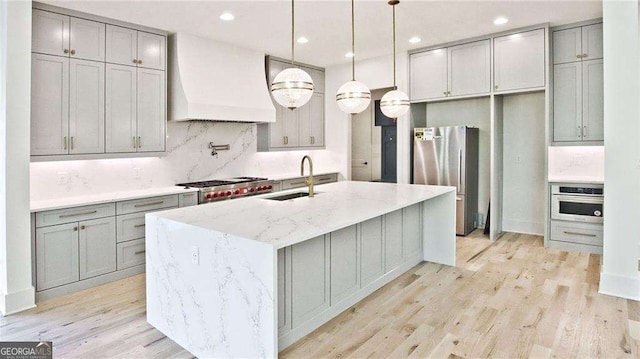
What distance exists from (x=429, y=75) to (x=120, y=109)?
3967 millimetres

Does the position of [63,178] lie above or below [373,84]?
below

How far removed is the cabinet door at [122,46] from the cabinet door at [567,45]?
15.7 ft

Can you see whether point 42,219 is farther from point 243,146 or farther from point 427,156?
point 427,156

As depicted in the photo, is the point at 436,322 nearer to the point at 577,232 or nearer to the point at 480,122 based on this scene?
the point at 577,232

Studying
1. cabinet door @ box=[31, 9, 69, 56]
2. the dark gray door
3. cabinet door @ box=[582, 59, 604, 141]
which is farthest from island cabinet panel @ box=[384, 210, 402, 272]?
the dark gray door

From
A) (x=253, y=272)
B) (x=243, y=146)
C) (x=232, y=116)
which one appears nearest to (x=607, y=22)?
(x=253, y=272)

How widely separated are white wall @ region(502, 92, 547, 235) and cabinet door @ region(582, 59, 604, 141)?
75cm

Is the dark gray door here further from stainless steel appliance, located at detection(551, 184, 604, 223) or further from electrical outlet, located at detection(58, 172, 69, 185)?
electrical outlet, located at detection(58, 172, 69, 185)

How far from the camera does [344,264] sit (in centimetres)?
318

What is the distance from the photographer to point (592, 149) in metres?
4.98

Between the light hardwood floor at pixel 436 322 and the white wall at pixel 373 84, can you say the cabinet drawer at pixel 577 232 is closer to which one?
the light hardwood floor at pixel 436 322

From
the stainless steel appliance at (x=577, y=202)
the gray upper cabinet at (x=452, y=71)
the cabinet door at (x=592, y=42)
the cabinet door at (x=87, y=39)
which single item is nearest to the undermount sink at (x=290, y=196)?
the cabinet door at (x=87, y=39)

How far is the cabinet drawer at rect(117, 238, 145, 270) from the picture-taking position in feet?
13.2

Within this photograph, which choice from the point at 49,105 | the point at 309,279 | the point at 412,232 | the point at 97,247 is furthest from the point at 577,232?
the point at 49,105
